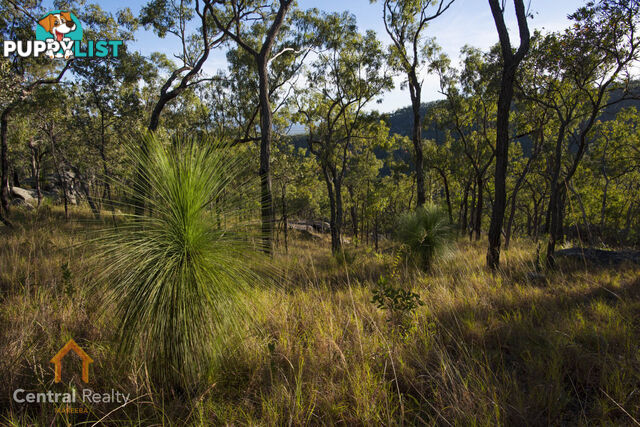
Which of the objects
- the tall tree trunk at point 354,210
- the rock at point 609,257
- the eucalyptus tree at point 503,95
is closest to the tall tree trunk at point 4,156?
the eucalyptus tree at point 503,95

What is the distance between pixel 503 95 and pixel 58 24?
550 inches

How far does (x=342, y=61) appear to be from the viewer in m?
13.0

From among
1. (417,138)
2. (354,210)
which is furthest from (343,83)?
(354,210)

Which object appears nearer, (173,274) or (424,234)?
(173,274)

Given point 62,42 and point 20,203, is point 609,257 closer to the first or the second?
point 62,42

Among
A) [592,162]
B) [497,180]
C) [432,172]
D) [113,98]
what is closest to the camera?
[497,180]

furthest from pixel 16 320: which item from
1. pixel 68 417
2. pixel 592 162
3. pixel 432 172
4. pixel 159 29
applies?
pixel 432 172

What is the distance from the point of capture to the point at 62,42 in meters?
9.38

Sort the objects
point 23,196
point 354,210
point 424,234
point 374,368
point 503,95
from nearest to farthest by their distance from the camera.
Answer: point 374,368, point 503,95, point 424,234, point 23,196, point 354,210

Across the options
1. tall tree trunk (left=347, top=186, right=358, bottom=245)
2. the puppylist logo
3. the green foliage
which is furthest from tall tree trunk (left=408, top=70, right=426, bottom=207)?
tall tree trunk (left=347, top=186, right=358, bottom=245)

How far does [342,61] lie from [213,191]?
1316 centimetres

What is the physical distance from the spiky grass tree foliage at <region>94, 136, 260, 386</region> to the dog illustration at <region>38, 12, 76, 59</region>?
11880mm

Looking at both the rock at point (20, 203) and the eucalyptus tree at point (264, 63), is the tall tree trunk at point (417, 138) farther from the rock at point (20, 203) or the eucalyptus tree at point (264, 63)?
the rock at point (20, 203)

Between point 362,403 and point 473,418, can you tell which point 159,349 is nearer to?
point 362,403
